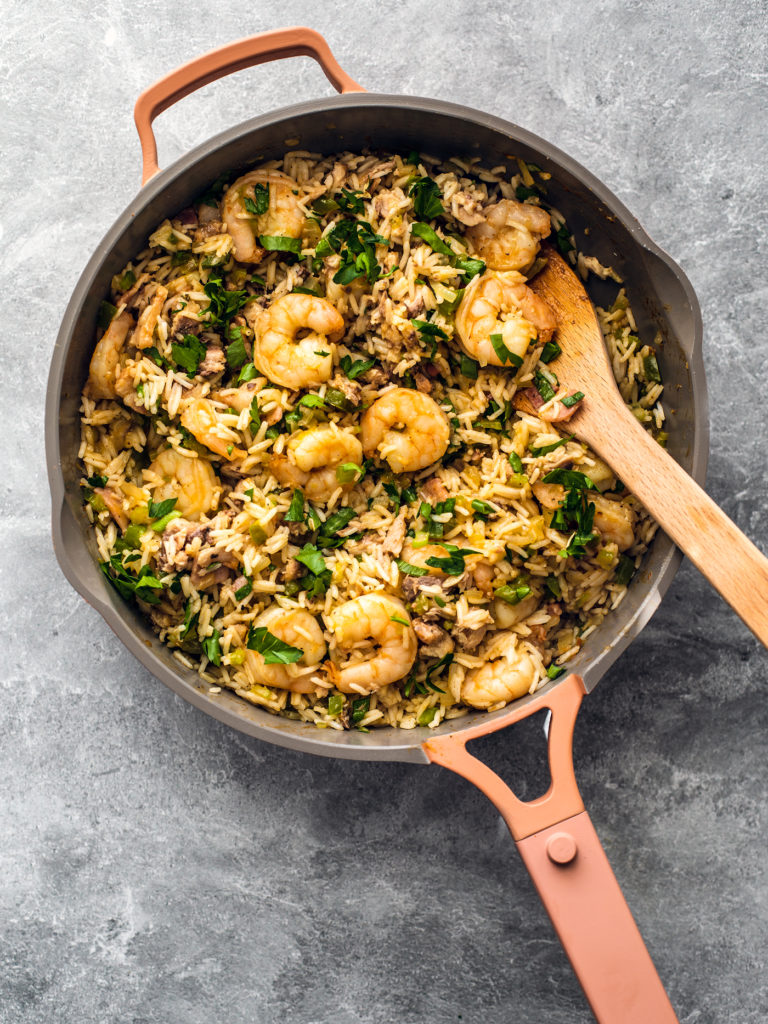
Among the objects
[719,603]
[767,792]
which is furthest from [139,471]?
[767,792]

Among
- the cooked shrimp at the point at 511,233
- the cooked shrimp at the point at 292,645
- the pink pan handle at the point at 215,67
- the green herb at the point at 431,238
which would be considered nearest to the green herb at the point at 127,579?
the cooked shrimp at the point at 292,645

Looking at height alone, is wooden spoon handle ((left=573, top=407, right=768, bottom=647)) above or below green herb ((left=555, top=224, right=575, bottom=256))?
below

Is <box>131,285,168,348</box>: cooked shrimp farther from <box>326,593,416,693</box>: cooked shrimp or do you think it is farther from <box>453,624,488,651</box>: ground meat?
<box>453,624,488,651</box>: ground meat

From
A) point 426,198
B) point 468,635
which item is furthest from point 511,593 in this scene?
point 426,198

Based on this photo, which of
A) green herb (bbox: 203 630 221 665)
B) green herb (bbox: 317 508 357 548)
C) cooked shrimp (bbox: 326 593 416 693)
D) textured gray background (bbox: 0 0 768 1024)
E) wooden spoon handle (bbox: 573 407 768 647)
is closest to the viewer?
wooden spoon handle (bbox: 573 407 768 647)

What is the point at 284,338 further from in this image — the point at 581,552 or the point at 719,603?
the point at 719,603

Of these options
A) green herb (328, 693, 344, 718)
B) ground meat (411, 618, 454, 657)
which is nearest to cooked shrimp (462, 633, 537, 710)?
ground meat (411, 618, 454, 657)

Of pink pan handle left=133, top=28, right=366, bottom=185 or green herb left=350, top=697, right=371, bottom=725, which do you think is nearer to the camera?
pink pan handle left=133, top=28, right=366, bottom=185
